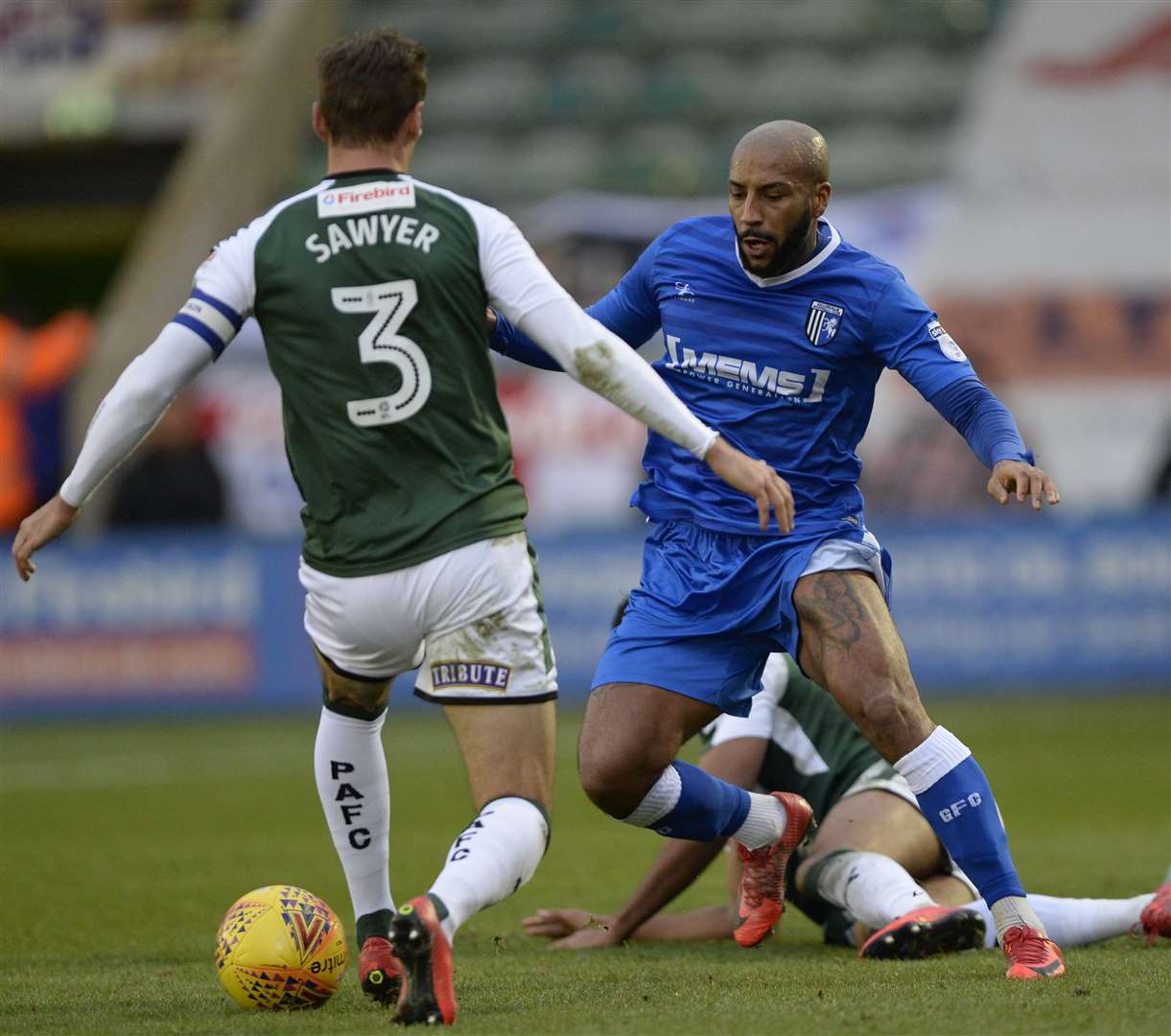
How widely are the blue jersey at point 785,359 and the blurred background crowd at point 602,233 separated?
8.86 m

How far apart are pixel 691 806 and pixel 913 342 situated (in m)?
1.42

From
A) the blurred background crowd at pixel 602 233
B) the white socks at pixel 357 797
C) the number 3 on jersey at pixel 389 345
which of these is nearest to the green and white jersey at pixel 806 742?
the white socks at pixel 357 797

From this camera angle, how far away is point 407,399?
4547mm

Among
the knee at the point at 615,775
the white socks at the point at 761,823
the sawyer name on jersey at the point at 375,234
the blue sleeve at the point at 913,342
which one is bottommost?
the white socks at the point at 761,823

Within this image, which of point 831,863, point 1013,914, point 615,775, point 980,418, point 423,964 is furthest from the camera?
point 831,863

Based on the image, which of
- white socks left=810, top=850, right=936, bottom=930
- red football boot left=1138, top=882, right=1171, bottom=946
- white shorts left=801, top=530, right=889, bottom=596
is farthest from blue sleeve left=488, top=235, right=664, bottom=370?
red football boot left=1138, top=882, right=1171, bottom=946

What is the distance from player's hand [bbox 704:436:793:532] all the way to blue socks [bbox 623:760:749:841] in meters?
1.11

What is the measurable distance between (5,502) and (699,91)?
8.44 metres

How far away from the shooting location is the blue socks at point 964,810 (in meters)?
5.04

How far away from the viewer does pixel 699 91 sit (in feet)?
67.2

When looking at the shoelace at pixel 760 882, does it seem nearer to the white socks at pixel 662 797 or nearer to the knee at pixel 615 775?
the white socks at pixel 662 797

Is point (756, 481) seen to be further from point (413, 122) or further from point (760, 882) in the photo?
point (760, 882)

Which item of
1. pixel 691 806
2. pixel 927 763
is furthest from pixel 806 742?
pixel 927 763

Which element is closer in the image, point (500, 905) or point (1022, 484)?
point (1022, 484)
